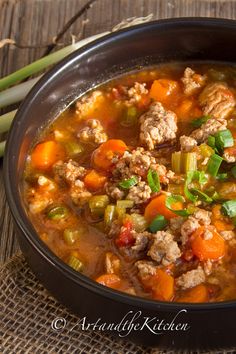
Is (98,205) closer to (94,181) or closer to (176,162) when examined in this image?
(94,181)

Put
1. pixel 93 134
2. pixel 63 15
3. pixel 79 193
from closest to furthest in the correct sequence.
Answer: pixel 79 193 → pixel 93 134 → pixel 63 15

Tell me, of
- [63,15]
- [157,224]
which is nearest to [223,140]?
[157,224]

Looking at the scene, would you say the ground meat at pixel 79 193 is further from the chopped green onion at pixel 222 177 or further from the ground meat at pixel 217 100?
the ground meat at pixel 217 100

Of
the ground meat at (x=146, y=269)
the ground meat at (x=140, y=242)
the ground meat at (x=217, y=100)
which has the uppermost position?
the ground meat at (x=217, y=100)

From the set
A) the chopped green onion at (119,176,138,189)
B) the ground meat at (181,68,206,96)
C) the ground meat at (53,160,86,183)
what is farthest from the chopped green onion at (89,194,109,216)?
the ground meat at (181,68,206,96)

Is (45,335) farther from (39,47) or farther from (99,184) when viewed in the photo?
(39,47)

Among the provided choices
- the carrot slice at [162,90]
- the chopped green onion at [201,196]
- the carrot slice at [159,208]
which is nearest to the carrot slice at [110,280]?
the carrot slice at [159,208]

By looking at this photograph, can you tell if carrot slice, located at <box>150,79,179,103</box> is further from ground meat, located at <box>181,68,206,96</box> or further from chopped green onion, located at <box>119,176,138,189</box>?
chopped green onion, located at <box>119,176,138,189</box>
